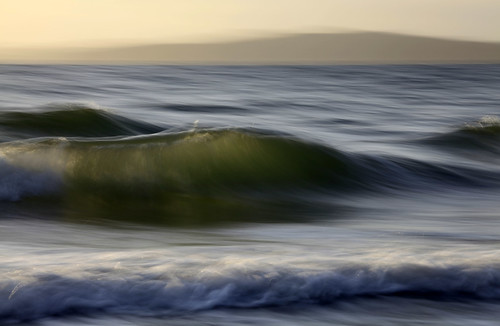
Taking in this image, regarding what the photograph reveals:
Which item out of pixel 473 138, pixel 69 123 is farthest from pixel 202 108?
pixel 473 138

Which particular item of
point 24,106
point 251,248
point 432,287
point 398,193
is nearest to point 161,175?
point 398,193

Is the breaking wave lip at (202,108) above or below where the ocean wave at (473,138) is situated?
above

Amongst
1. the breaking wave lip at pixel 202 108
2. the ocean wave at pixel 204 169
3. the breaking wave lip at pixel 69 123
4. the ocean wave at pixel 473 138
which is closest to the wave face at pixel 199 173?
the ocean wave at pixel 204 169

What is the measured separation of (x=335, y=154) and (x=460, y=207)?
2.50 meters

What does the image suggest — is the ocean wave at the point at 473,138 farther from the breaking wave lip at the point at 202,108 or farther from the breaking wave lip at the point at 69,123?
the breaking wave lip at the point at 202,108

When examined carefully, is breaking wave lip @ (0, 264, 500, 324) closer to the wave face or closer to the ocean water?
the ocean water

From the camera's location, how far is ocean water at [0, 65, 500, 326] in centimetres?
358

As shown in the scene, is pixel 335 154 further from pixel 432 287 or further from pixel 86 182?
pixel 432 287

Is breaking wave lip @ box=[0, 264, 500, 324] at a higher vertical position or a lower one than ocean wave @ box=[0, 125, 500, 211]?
lower

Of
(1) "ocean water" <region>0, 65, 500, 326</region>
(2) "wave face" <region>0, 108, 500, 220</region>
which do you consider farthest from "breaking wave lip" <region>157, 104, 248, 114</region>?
(2) "wave face" <region>0, 108, 500, 220</region>

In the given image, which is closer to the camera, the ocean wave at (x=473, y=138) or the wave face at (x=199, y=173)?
the wave face at (x=199, y=173)

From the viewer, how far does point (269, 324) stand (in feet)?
11.1

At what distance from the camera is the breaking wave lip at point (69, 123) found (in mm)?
10812

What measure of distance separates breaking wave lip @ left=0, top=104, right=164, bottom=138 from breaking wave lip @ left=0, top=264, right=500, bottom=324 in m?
7.04
